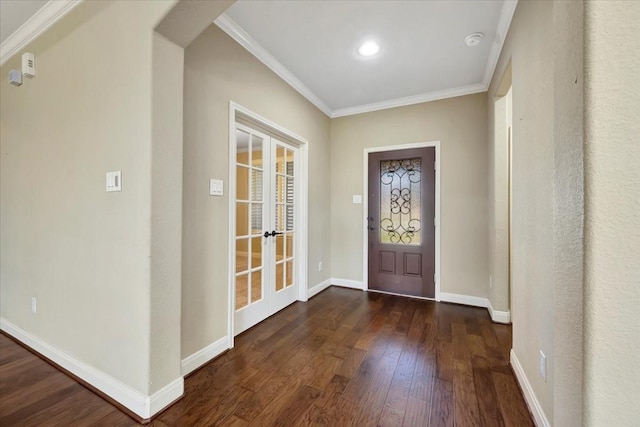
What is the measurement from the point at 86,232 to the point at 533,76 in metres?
2.97

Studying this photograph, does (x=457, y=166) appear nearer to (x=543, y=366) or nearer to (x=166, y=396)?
(x=543, y=366)

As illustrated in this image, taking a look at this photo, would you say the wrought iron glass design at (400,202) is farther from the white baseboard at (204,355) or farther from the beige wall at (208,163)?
the white baseboard at (204,355)

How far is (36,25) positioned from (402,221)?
400cm

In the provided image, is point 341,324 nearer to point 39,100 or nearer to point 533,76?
point 533,76

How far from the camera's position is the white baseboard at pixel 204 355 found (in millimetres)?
1841

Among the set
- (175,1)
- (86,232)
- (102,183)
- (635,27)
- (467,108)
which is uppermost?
(467,108)

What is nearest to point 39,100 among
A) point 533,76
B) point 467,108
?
point 533,76

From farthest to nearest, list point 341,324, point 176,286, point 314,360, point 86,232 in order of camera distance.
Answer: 1. point 341,324
2. point 314,360
3. point 86,232
4. point 176,286

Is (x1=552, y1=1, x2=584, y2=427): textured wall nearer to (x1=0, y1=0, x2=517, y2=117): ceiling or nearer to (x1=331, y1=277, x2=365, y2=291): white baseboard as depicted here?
(x1=0, y1=0, x2=517, y2=117): ceiling

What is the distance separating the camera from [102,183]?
1657 millimetres

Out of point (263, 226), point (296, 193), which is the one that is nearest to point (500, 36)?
point (296, 193)

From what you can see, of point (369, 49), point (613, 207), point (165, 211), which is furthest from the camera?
point (369, 49)

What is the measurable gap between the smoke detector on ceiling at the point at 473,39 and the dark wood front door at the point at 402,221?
4.07ft

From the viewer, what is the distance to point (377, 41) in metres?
2.36
